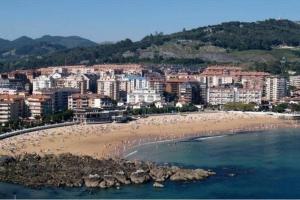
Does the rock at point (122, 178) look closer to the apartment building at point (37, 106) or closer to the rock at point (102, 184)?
the rock at point (102, 184)

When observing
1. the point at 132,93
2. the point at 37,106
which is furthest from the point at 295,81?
the point at 37,106

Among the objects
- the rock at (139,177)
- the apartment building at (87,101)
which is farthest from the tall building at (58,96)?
the rock at (139,177)

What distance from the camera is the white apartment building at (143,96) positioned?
51188 mm

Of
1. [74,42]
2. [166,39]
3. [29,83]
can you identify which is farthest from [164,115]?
[74,42]

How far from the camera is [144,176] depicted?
22922 millimetres

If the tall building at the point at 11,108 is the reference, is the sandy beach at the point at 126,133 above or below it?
below

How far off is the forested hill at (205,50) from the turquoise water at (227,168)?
121ft

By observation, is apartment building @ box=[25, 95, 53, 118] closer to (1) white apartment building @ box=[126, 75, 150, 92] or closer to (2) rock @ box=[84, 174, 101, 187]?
(1) white apartment building @ box=[126, 75, 150, 92]

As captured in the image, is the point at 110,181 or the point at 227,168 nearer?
the point at 110,181

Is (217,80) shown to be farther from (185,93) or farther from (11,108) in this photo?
(11,108)

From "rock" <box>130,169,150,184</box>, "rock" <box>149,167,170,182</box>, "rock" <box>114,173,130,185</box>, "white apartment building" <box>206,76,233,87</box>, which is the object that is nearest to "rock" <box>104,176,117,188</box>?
"rock" <box>114,173,130,185</box>

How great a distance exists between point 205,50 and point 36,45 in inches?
2250

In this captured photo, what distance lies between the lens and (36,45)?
129625 millimetres

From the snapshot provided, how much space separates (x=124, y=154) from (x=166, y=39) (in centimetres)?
5846
